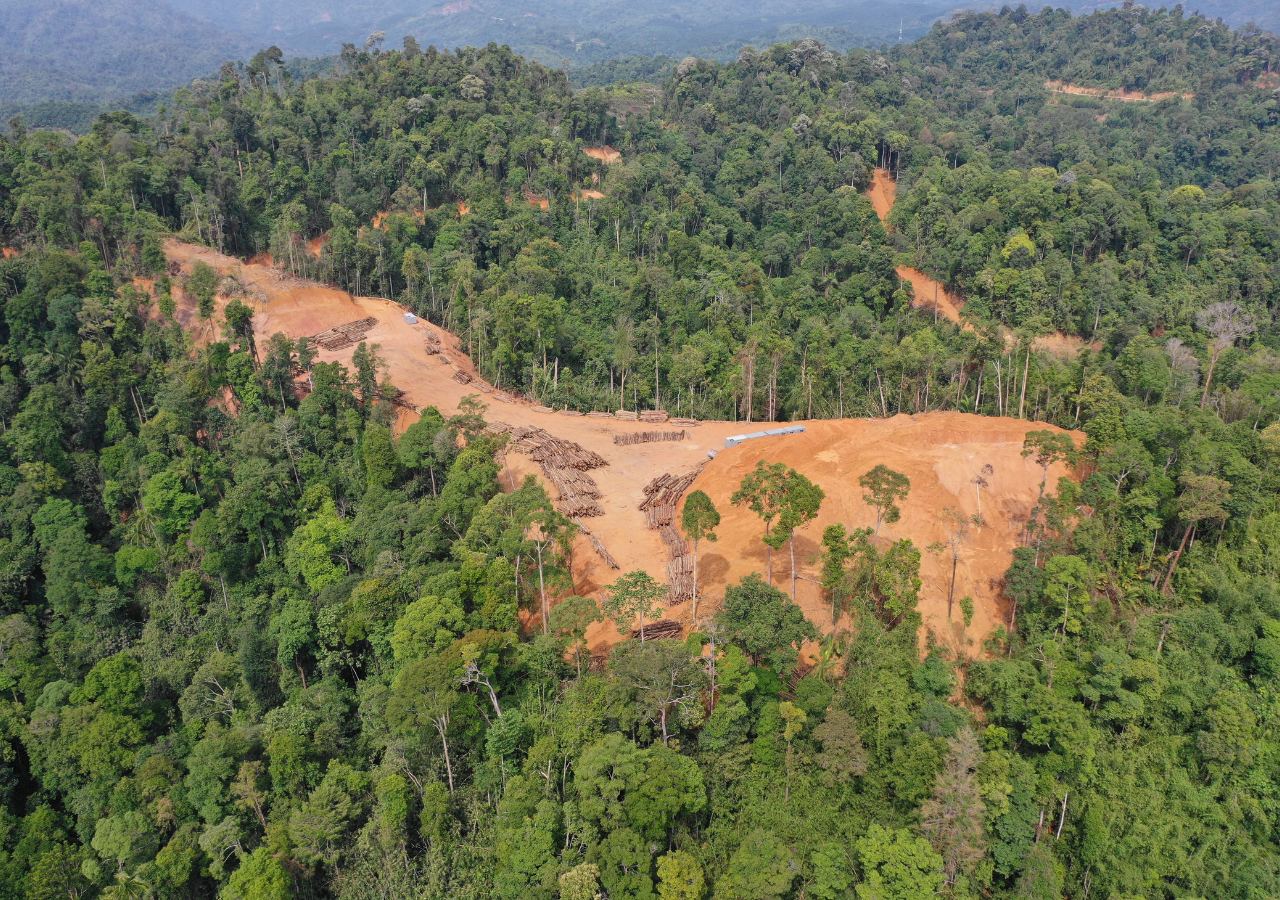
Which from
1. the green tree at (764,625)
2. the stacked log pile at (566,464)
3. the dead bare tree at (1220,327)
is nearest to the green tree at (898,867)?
the green tree at (764,625)

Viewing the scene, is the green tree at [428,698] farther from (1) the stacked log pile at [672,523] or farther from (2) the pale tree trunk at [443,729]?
(1) the stacked log pile at [672,523]

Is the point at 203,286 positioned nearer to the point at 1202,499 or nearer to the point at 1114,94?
the point at 1202,499

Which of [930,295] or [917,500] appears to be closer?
[917,500]

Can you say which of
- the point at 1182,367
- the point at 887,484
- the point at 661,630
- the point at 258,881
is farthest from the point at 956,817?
the point at 1182,367

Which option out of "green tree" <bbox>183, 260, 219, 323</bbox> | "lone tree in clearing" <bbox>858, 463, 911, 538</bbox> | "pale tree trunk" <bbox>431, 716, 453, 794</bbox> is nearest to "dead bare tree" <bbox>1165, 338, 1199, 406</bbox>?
"lone tree in clearing" <bbox>858, 463, 911, 538</bbox>

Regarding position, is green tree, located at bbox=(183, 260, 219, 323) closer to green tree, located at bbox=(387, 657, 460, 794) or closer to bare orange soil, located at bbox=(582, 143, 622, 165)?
green tree, located at bbox=(387, 657, 460, 794)

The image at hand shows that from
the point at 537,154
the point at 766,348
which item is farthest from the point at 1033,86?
the point at 766,348
